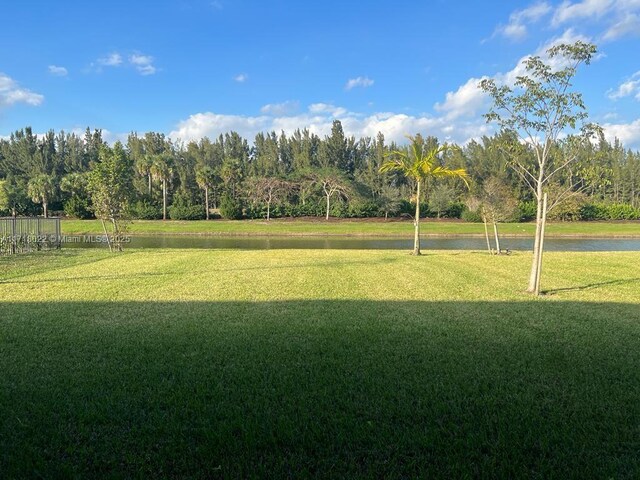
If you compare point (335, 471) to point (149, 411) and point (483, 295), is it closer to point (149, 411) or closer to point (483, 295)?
point (149, 411)

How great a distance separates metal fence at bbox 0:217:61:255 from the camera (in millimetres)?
18453

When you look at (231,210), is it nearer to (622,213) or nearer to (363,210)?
(363,210)

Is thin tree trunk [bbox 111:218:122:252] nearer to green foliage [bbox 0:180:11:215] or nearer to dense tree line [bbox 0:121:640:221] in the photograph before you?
dense tree line [bbox 0:121:640:221]

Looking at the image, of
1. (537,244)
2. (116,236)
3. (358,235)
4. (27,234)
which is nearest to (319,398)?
(537,244)

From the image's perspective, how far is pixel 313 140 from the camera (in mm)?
86812

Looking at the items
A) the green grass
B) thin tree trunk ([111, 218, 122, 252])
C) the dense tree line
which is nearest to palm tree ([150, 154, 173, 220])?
the dense tree line

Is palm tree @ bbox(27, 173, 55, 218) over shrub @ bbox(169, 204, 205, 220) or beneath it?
over

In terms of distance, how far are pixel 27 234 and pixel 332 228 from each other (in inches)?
1233

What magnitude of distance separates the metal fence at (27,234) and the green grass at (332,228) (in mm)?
20927

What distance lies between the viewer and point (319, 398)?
3.85 m

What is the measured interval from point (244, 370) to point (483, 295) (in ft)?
20.1

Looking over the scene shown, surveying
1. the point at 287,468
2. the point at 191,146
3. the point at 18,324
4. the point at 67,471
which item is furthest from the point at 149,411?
the point at 191,146

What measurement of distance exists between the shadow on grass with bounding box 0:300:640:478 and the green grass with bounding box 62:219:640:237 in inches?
1490

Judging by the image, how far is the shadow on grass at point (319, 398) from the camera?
9.59ft
